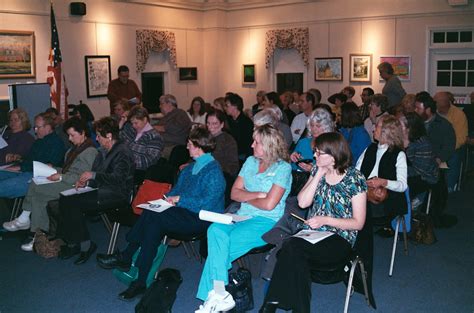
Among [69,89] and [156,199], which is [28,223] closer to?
[156,199]

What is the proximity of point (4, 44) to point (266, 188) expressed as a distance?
21.1ft

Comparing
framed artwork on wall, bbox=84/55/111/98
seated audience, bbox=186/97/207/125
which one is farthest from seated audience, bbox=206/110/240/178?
framed artwork on wall, bbox=84/55/111/98

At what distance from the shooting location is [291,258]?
11.0 feet

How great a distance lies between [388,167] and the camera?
453cm

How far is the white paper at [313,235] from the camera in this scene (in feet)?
11.4

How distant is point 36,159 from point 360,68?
713cm

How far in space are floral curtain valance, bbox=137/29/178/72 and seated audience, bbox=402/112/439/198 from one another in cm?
724

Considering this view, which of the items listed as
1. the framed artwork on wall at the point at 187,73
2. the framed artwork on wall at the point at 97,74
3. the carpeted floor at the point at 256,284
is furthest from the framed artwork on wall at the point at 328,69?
the carpeted floor at the point at 256,284

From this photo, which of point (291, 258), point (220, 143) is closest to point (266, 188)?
point (291, 258)

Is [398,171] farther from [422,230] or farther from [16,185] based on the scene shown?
[16,185]

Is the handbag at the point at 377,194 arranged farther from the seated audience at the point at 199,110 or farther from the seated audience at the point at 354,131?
the seated audience at the point at 199,110

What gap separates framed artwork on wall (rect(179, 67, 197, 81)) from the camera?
12266 mm

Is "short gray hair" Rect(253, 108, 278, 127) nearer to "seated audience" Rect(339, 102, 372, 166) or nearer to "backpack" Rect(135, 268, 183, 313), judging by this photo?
"seated audience" Rect(339, 102, 372, 166)

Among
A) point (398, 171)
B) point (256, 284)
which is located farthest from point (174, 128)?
point (398, 171)
